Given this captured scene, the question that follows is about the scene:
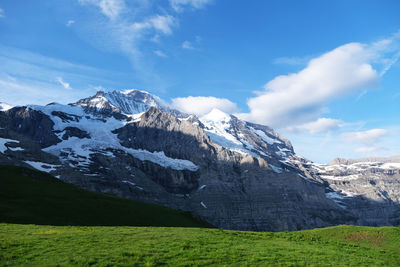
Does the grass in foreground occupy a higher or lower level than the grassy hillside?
lower

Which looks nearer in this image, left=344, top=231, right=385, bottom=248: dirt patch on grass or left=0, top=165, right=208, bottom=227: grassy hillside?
left=344, top=231, right=385, bottom=248: dirt patch on grass

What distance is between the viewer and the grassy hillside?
4541 cm

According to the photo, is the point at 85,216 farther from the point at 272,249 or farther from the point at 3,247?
the point at 272,249

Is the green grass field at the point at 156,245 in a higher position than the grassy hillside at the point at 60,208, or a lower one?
lower

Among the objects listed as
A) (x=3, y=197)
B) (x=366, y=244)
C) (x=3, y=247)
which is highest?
(x=3, y=197)

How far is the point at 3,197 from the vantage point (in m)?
50.2

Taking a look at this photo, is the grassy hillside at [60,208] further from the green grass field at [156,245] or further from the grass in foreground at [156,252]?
the grass in foreground at [156,252]

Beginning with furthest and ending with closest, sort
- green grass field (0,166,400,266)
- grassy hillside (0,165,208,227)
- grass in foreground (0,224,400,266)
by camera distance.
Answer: grassy hillside (0,165,208,227)
green grass field (0,166,400,266)
grass in foreground (0,224,400,266)

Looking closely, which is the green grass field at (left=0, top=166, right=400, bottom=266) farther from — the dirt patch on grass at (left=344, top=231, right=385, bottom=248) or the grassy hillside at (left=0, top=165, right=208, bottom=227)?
the grassy hillside at (left=0, top=165, right=208, bottom=227)

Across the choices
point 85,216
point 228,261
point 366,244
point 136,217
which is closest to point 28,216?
point 85,216

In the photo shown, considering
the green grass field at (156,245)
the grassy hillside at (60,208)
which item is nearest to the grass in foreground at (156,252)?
the green grass field at (156,245)

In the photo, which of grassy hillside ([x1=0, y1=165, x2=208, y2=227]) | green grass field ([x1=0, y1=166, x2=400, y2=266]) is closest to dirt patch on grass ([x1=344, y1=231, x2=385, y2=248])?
green grass field ([x1=0, y1=166, x2=400, y2=266])

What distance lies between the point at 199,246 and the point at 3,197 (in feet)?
135

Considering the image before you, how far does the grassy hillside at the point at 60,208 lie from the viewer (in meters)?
45.4
